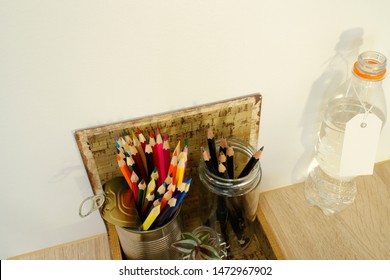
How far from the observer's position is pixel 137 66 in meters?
0.50

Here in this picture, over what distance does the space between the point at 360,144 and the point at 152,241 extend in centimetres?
34

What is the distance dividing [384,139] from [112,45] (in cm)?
56

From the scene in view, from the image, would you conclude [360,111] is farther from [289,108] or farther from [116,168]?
[116,168]

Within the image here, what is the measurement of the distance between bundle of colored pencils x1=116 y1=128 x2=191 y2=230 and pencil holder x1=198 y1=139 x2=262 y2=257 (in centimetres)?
6

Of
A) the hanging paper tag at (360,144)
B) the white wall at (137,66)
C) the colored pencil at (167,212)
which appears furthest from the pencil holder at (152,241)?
the hanging paper tag at (360,144)

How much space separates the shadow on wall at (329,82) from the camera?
572mm

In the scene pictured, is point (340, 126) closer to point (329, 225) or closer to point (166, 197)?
point (329, 225)

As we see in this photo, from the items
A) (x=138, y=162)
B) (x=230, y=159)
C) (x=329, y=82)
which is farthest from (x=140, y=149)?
(x=329, y=82)

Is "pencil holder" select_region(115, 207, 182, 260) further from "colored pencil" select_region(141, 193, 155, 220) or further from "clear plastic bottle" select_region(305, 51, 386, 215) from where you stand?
"clear plastic bottle" select_region(305, 51, 386, 215)

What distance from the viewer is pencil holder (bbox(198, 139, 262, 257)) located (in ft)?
1.86

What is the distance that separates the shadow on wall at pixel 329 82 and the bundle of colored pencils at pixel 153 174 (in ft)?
0.82

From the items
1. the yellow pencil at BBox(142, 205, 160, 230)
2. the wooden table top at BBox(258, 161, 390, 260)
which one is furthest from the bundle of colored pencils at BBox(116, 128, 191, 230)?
the wooden table top at BBox(258, 161, 390, 260)

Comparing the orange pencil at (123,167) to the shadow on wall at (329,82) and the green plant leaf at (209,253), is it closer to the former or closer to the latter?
the green plant leaf at (209,253)
